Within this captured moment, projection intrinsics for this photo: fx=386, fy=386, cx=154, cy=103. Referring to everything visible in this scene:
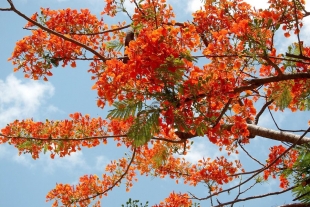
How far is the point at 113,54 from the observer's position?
17.5 feet

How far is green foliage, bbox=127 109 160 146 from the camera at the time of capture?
2.88 meters

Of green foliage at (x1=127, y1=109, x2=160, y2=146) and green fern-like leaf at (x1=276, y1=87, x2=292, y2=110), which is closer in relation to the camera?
green foliage at (x1=127, y1=109, x2=160, y2=146)

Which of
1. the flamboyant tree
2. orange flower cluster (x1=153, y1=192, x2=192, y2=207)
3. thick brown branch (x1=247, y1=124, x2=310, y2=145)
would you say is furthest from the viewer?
orange flower cluster (x1=153, y1=192, x2=192, y2=207)

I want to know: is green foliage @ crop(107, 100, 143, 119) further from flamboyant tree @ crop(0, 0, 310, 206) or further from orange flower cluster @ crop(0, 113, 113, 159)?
orange flower cluster @ crop(0, 113, 113, 159)

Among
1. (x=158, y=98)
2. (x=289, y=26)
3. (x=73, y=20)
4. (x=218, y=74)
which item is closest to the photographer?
(x=158, y=98)

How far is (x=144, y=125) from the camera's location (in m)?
2.90

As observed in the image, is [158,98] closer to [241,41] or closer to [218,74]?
[218,74]

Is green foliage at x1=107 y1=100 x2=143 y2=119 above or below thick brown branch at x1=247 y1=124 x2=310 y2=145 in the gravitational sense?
below

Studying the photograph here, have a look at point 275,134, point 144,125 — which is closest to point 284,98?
point 275,134

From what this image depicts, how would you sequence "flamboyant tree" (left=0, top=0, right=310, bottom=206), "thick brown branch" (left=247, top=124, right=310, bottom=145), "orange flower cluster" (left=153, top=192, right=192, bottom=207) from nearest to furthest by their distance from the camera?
"flamboyant tree" (left=0, top=0, right=310, bottom=206), "thick brown branch" (left=247, top=124, right=310, bottom=145), "orange flower cluster" (left=153, top=192, right=192, bottom=207)

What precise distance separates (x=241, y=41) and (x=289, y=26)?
3.08 feet

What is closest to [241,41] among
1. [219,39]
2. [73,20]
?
[219,39]

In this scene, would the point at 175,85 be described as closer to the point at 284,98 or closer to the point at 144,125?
the point at 144,125

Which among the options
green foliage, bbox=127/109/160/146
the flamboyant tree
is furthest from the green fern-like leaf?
green foliage, bbox=127/109/160/146
